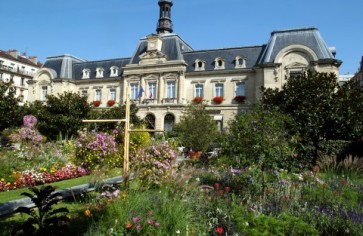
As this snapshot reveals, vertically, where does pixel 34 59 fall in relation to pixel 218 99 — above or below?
above

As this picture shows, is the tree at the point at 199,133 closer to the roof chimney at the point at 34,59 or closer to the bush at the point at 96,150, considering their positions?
the bush at the point at 96,150

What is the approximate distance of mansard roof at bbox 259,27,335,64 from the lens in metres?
30.5

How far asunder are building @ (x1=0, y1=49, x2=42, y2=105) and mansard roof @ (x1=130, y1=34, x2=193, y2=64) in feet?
99.2

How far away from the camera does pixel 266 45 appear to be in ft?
111

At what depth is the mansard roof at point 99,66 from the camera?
41000 mm

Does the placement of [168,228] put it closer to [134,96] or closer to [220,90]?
[220,90]

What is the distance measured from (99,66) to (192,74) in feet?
45.6

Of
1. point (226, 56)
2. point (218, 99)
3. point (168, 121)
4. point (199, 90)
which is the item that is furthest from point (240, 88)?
point (168, 121)

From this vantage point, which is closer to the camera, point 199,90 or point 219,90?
point 219,90

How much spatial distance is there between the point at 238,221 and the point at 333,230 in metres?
1.50

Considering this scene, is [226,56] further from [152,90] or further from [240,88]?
[152,90]

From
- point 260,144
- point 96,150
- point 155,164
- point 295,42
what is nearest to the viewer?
point 260,144

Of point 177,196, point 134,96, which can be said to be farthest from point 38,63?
point 177,196

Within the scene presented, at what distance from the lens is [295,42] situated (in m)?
31.7
